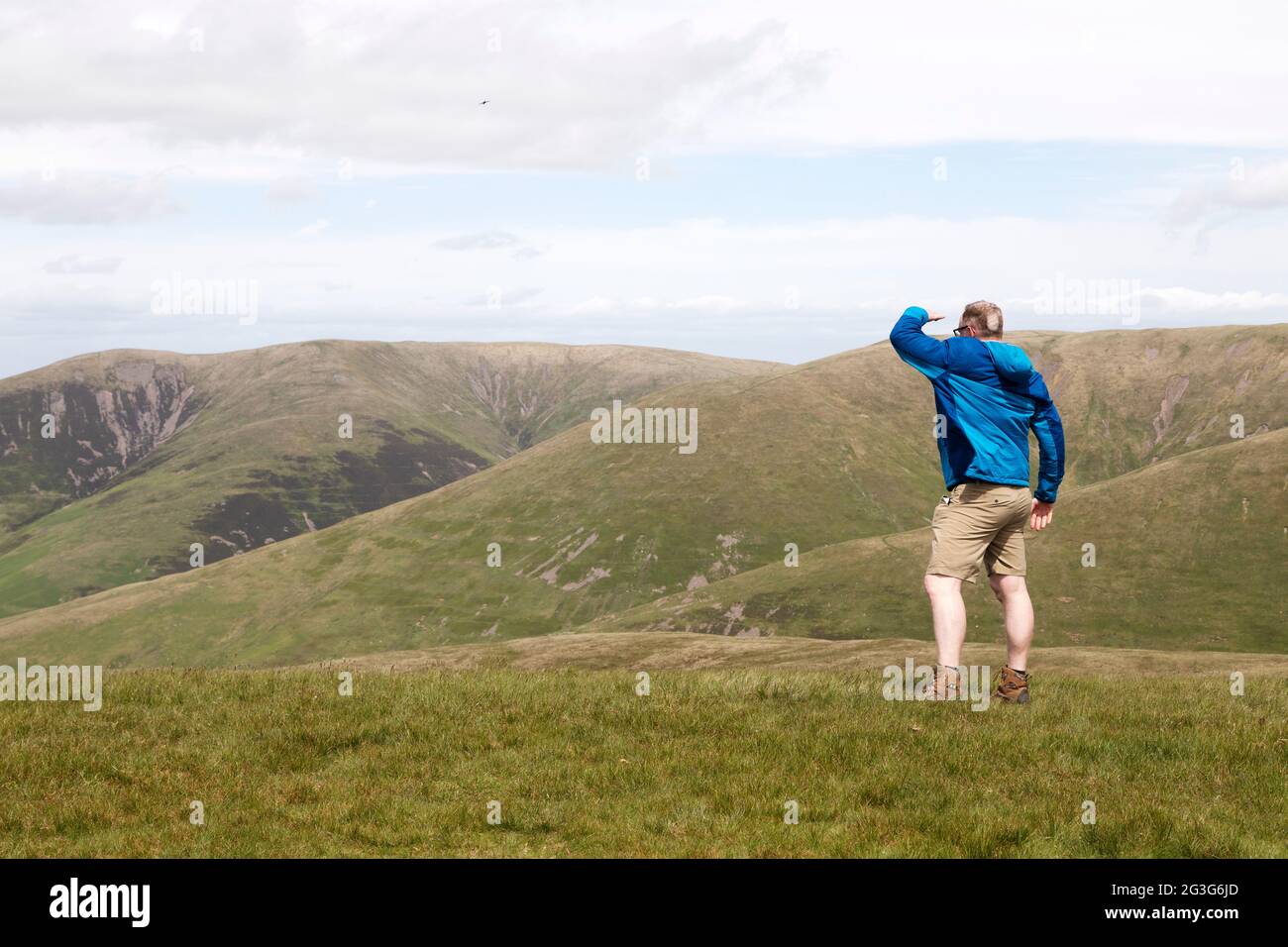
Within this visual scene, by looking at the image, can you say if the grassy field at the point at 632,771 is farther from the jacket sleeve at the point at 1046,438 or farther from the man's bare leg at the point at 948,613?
the jacket sleeve at the point at 1046,438

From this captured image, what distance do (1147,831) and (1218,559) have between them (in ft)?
410

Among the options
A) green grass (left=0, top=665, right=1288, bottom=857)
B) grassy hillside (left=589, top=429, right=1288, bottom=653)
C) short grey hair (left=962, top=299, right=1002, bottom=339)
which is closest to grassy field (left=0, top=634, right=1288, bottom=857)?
green grass (left=0, top=665, right=1288, bottom=857)

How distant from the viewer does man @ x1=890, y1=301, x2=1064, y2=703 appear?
13695 mm

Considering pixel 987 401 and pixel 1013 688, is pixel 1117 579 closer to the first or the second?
pixel 1013 688

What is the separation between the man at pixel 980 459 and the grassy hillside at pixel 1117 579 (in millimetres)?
94675

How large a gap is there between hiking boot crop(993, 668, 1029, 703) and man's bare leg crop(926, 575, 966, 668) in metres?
0.99

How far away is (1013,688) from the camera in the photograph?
14227 mm

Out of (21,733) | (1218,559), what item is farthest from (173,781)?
(1218,559)

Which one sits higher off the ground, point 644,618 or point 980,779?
point 980,779

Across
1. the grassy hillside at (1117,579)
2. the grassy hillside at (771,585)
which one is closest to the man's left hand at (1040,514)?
the grassy hillside at (1117,579)

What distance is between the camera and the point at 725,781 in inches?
433

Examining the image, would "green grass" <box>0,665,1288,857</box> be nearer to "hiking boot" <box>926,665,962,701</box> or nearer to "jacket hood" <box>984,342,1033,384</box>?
"hiking boot" <box>926,665,962,701</box>

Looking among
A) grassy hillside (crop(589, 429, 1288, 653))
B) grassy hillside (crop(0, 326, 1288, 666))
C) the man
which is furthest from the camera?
grassy hillside (crop(0, 326, 1288, 666))
